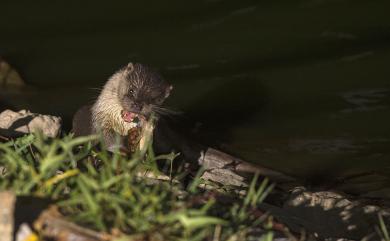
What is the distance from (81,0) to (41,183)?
6.90 meters

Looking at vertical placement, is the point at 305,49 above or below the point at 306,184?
above

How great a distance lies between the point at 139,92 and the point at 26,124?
2.92 ft

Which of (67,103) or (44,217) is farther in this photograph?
(67,103)

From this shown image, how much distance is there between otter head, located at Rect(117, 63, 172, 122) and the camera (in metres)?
5.66

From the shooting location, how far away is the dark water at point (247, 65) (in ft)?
24.2

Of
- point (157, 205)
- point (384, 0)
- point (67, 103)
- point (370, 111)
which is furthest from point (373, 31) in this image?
point (157, 205)

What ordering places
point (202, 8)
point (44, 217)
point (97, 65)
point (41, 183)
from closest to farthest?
point (44, 217), point (41, 183), point (97, 65), point (202, 8)

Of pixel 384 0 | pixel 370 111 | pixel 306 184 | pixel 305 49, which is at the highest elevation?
pixel 384 0

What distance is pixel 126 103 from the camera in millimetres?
5660

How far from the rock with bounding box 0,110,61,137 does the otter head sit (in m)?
0.60

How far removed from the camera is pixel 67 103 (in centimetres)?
786

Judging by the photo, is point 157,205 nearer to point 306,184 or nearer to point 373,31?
point 306,184

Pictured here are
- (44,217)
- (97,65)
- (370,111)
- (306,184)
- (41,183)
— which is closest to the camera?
(44,217)

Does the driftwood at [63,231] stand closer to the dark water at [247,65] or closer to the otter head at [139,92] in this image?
the otter head at [139,92]
